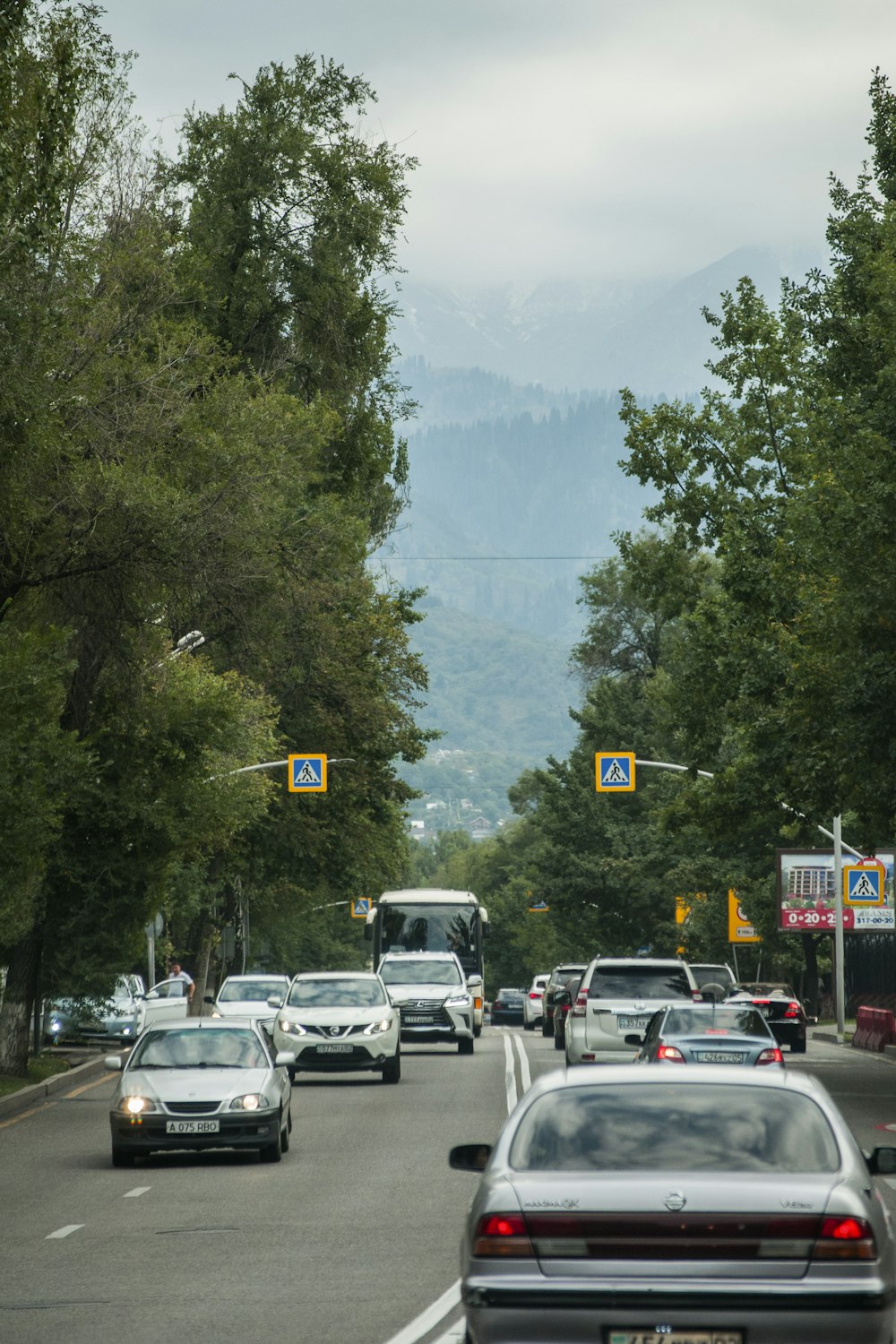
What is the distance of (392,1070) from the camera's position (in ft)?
100

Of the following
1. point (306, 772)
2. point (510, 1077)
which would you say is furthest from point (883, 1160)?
point (306, 772)

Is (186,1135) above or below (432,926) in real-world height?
below

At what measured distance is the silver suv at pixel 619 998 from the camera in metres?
28.1

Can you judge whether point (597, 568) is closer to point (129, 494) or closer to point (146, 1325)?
point (129, 494)

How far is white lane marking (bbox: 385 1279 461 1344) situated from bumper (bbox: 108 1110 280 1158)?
285 inches

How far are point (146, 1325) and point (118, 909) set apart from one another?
68.0 feet

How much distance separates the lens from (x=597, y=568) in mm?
90375

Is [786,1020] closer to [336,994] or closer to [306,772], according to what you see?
[306,772]

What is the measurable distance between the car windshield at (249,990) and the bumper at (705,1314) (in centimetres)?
3274

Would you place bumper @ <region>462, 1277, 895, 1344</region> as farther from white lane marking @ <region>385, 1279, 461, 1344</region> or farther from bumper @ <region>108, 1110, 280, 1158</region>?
bumper @ <region>108, 1110, 280, 1158</region>

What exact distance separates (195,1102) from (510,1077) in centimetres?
1392

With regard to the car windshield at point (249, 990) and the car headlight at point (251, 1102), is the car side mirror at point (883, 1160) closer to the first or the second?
the car headlight at point (251, 1102)

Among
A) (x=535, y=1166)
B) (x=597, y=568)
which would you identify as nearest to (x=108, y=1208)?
(x=535, y=1166)

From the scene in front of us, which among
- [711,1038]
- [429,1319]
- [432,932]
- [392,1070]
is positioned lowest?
[392,1070]
